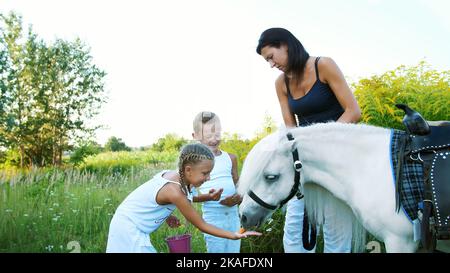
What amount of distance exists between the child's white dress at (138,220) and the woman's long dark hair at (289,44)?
100 centimetres

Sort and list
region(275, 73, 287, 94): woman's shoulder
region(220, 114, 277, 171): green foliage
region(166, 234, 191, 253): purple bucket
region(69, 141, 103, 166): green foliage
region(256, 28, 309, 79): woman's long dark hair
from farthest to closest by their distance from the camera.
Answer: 1. region(69, 141, 103, 166): green foliage
2. region(220, 114, 277, 171): green foliage
3. region(275, 73, 287, 94): woman's shoulder
4. region(256, 28, 309, 79): woman's long dark hair
5. region(166, 234, 191, 253): purple bucket

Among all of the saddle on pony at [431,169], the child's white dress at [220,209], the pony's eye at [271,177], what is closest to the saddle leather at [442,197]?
the saddle on pony at [431,169]

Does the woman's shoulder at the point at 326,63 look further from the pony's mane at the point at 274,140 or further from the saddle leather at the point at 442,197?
the saddle leather at the point at 442,197

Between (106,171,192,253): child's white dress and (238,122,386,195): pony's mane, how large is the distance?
45cm

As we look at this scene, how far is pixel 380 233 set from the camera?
1983 mm

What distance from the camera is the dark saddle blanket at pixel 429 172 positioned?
1.81m

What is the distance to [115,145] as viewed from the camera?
5504mm

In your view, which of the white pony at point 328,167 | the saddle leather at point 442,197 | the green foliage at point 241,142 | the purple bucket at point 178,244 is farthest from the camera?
the green foliage at point 241,142

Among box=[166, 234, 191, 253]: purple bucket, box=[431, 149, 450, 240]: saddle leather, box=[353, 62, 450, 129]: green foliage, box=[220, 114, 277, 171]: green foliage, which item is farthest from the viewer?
box=[220, 114, 277, 171]: green foliage

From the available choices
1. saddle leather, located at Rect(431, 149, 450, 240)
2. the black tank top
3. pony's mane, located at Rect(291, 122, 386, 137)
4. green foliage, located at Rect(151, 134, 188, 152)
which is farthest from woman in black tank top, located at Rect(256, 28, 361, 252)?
green foliage, located at Rect(151, 134, 188, 152)

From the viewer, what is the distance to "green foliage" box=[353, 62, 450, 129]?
12.6ft

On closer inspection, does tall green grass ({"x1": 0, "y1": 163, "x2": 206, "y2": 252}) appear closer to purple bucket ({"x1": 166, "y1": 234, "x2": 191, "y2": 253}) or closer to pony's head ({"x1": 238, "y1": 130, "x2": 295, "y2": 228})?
purple bucket ({"x1": 166, "y1": 234, "x2": 191, "y2": 253})
